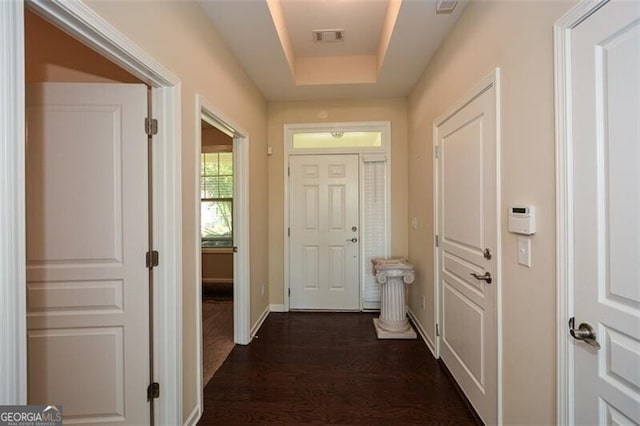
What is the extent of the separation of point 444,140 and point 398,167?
50.8 inches

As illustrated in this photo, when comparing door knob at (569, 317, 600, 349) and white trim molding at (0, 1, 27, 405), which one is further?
door knob at (569, 317, 600, 349)

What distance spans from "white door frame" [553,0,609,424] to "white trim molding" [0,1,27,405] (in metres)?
1.84

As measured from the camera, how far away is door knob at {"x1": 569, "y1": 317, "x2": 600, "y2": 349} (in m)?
1.01

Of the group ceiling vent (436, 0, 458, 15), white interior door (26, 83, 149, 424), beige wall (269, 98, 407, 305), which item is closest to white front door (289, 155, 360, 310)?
beige wall (269, 98, 407, 305)

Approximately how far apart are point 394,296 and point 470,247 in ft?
4.42

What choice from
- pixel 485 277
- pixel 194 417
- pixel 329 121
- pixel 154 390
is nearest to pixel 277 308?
pixel 194 417

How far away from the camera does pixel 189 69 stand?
5.82 feet

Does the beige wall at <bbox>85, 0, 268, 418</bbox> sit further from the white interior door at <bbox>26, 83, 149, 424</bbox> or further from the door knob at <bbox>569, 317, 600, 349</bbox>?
the door knob at <bbox>569, 317, 600, 349</bbox>

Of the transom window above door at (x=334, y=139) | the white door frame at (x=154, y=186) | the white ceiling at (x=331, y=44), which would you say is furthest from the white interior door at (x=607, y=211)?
the transom window above door at (x=334, y=139)

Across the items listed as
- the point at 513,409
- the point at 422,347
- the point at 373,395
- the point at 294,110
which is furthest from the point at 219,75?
the point at 422,347

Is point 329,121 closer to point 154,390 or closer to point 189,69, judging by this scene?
point 189,69

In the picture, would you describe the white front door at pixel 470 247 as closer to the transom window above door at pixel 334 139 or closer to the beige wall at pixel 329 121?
the beige wall at pixel 329 121

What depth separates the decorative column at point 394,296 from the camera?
119 inches

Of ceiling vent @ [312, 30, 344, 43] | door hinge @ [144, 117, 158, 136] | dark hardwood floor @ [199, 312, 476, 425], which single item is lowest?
dark hardwood floor @ [199, 312, 476, 425]
